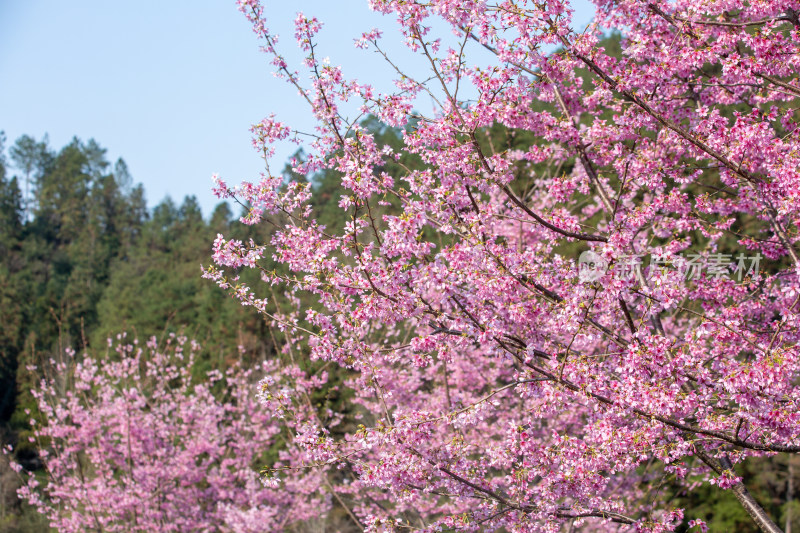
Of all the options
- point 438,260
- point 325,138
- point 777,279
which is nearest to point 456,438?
point 438,260

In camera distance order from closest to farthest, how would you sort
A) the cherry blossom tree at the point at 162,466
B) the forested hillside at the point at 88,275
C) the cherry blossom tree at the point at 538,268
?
the cherry blossom tree at the point at 538,268 → the cherry blossom tree at the point at 162,466 → the forested hillside at the point at 88,275

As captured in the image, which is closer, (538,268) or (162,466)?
(538,268)

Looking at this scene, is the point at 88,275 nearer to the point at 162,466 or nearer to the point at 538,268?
the point at 162,466

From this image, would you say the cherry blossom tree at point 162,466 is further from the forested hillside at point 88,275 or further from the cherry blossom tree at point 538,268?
the cherry blossom tree at point 538,268

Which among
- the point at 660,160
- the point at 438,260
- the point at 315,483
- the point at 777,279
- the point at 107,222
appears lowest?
the point at 315,483

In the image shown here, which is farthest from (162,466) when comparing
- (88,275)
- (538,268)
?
(88,275)

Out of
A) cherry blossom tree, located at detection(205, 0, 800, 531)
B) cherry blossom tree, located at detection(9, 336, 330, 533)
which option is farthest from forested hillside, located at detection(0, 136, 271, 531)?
cherry blossom tree, located at detection(205, 0, 800, 531)

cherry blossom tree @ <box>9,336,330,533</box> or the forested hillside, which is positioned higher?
the forested hillside

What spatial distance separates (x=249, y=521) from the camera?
12484 mm

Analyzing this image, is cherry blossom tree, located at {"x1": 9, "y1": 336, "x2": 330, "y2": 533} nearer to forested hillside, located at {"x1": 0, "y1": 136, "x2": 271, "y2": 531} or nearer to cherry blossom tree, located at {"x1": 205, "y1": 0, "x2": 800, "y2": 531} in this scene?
forested hillside, located at {"x1": 0, "y1": 136, "x2": 271, "y2": 531}

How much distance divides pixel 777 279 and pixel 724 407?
200 cm

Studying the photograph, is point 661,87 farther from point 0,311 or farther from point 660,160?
point 0,311

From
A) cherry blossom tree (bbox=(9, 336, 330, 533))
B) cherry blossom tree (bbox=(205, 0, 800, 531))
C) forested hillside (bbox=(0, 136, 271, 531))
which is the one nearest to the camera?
cherry blossom tree (bbox=(205, 0, 800, 531))

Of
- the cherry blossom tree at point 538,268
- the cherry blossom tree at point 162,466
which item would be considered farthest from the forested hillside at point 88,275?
the cherry blossom tree at point 538,268
